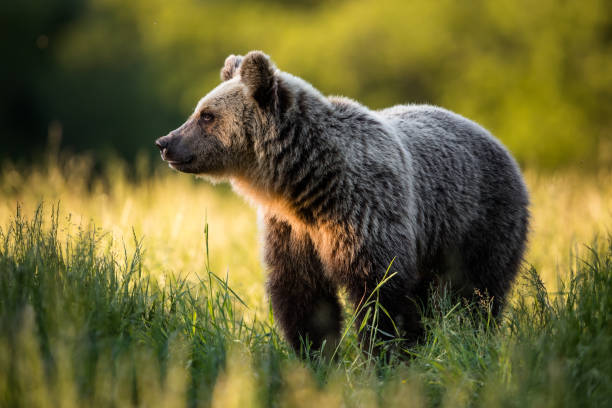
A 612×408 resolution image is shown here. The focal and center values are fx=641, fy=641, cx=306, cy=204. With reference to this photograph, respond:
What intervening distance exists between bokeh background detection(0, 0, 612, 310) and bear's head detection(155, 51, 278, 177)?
1204 millimetres

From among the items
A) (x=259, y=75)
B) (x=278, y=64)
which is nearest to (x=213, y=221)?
(x=259, y=75)

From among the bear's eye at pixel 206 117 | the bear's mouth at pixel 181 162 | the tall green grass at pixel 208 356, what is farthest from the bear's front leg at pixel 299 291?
the bear's eye at pixel 206 117

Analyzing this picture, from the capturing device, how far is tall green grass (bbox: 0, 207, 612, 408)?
2.58 metres

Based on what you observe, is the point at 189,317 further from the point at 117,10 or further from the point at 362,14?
the point at 117,10

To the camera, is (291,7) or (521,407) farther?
(291,7)

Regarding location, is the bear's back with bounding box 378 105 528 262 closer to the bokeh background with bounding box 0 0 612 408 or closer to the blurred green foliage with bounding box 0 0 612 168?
the bokeh background with bounding box 0 0 612 408

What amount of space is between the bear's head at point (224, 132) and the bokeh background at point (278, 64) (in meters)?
1.20

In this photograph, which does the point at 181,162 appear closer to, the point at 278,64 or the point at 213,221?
the point at 213,221

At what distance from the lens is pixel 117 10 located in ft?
88.4

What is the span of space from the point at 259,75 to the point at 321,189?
0.82 meters

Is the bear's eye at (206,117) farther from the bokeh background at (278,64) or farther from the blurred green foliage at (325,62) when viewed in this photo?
the blurred green foliage at (325,62)

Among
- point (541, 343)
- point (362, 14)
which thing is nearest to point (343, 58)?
point (362, 14)

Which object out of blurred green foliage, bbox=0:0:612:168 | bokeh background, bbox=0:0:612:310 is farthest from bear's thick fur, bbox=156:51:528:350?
blurred green foliage, bbox=0:0:612:168

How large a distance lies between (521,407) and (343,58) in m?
18.2
